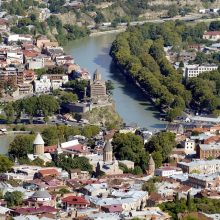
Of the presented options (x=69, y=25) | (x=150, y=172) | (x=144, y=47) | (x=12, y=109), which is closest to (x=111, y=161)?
(x=150, y=172)

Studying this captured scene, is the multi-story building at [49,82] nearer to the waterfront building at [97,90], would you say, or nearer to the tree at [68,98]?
the waterfront building at [97,90]

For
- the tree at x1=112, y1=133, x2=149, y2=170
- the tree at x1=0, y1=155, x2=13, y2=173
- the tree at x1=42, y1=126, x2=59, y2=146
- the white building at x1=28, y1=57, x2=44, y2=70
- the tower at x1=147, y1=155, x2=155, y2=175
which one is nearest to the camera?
the tree at x1=0, y1=155, x2=13, y2=173

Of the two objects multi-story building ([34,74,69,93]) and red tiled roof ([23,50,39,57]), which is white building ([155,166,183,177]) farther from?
red tiled roof ([23,50,39,57])

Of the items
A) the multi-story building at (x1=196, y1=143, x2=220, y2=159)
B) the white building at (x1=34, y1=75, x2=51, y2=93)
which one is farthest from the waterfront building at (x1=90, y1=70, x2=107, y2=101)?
the multi-story building at (x1=196, y1=143, x2=220, y2=159)

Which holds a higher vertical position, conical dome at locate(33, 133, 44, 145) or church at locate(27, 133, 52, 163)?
conical dome at locate(33, 133, 44, 145)

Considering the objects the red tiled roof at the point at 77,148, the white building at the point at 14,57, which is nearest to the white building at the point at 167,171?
the red tiled roof at the point at 77,148

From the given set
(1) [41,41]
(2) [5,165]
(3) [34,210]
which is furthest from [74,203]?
(1) [41,41]
